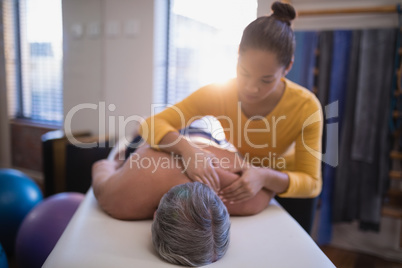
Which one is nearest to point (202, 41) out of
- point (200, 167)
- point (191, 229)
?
point (200, 167)

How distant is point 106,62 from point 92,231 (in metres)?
0.51

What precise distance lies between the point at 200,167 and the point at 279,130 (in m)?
0.20

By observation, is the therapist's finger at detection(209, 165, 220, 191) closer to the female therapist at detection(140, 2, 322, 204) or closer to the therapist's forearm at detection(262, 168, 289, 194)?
the female therapist at detection(140, 2, 322, 204)

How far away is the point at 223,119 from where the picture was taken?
701 mm

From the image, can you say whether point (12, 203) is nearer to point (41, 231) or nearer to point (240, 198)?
point (41, 231)

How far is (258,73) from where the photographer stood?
Result: 545 mm

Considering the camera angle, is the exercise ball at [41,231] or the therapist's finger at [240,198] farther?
the exercise ball at [41,231]

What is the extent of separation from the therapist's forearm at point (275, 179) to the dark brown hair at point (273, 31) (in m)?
0.25

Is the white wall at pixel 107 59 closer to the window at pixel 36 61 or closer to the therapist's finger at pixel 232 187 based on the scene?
the window at pixel 36 61

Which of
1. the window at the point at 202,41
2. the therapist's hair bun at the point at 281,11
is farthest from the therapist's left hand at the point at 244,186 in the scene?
the therapist's hair bun at the point at 281,11

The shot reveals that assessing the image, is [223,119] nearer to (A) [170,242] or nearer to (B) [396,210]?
(A) [170,242]

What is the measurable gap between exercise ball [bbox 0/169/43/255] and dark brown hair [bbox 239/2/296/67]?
47.6 inches

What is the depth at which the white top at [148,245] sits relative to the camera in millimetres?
492

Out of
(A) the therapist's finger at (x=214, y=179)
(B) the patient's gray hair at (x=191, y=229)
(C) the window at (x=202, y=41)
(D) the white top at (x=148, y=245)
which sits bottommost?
(D) the white top at (x=148, y=245)
